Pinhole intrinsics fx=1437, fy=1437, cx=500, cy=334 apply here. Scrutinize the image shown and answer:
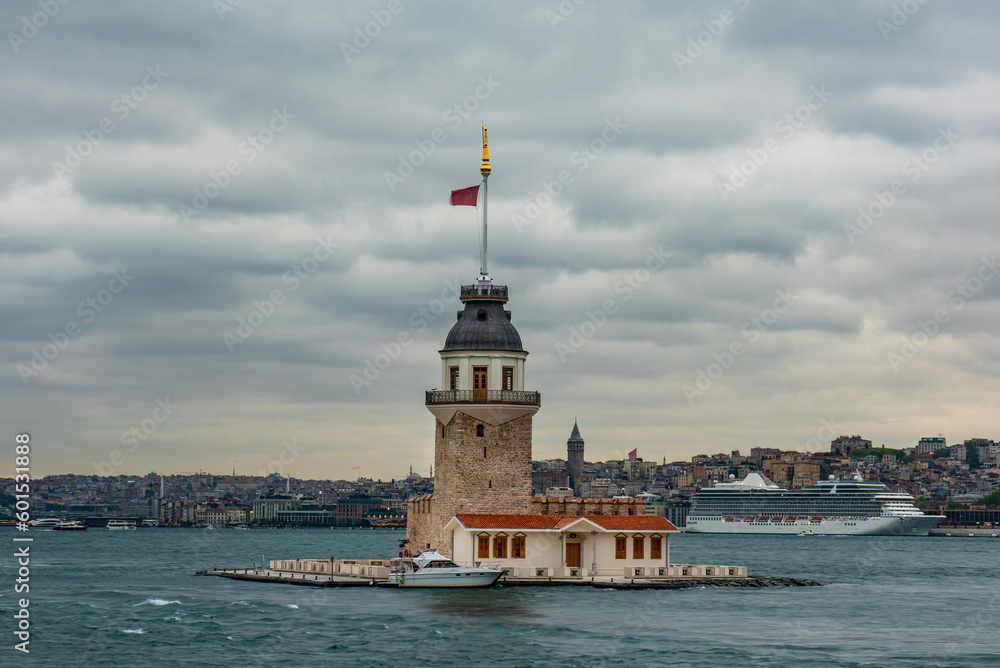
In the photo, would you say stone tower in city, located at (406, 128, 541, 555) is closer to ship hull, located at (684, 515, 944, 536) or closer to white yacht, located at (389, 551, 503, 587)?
white yacht, located at (389, 551, 503, 587)

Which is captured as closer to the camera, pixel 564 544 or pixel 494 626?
pixel 494 626

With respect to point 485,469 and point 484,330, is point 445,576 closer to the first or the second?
point 485,469

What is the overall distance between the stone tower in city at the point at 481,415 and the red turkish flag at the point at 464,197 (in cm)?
4

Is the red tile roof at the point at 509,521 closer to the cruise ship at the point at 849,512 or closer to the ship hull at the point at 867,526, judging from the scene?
the ship hull at the point at 867,526

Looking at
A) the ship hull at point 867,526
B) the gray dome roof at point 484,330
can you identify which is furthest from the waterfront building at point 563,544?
the ship hull at point 867,526

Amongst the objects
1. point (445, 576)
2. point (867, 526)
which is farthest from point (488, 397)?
point (867, 526)

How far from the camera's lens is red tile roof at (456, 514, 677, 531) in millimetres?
52469

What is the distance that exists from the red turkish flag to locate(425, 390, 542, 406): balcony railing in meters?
7.19

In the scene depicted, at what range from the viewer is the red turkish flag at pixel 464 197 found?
54.9m

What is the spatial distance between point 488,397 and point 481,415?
2.39ft

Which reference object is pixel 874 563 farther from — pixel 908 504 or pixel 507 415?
pixel 908 504

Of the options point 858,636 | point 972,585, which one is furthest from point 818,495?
point 858,636

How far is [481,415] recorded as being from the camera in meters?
53.9

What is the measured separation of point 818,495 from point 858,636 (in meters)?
157
